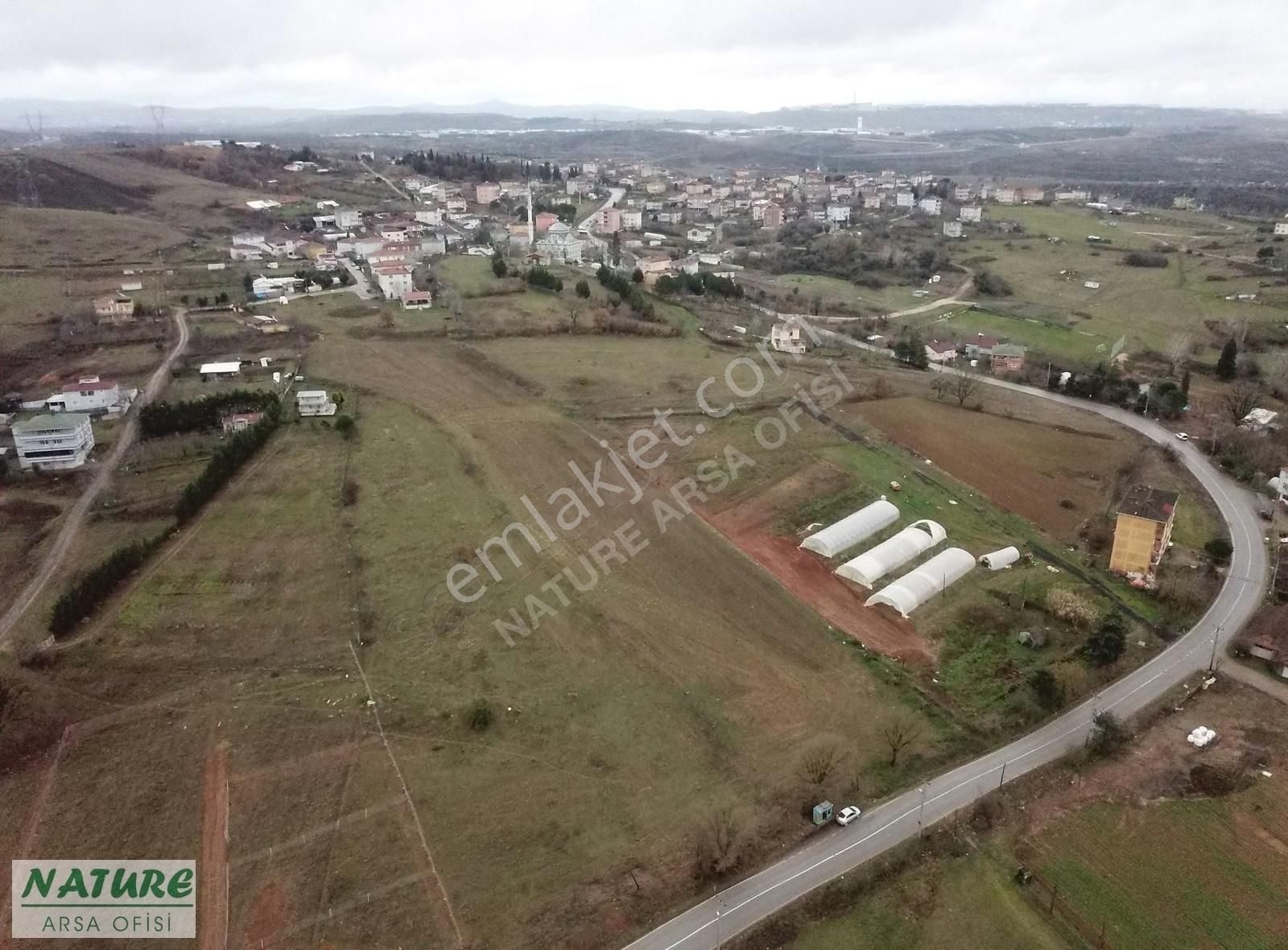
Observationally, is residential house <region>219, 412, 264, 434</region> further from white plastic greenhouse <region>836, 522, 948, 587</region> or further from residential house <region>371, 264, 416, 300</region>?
white plastic greenhouse <region>836, 522, 948, 587</region>

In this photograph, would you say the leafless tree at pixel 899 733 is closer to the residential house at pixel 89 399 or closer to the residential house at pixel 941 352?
the residential house at pixel 941 352

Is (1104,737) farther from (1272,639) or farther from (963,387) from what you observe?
(963,387)

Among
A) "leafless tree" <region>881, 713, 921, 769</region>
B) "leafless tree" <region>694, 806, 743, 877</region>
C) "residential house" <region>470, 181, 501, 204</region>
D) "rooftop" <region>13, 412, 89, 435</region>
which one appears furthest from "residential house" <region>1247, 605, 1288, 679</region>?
"residential house" <region>470, 181, 501, 204</region>

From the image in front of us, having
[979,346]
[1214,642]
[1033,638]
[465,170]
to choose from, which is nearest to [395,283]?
[979,346]

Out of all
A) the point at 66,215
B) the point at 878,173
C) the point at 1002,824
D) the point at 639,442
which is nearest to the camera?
the point at 1002,824

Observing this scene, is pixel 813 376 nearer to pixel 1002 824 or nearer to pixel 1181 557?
pixel 1181 557

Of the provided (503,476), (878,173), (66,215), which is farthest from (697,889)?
(878,173)
